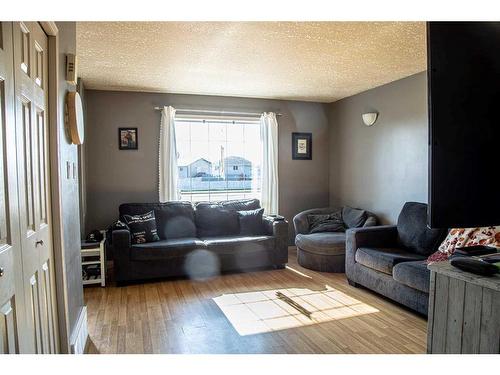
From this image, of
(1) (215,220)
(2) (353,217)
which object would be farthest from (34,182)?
(2) (353,217)

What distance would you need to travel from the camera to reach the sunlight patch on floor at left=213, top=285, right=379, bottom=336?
2863 millimetres

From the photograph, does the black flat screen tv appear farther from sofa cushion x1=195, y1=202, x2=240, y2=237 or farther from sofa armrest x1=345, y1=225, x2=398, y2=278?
sofa cushion x1=195, y1=202, x2=240, y2=237

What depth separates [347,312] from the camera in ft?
10.2

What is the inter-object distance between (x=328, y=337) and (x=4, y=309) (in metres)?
2.15

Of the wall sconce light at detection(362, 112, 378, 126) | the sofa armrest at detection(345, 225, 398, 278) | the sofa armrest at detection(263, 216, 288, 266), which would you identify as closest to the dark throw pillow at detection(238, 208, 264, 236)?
the sofa armrest at detection(263, 216, 288, 266)

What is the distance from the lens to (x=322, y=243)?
4.31 metres

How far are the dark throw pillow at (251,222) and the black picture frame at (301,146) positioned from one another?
1.30 m

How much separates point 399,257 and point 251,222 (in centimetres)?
201

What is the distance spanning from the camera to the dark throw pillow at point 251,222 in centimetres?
471

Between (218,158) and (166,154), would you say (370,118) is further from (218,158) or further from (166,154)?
(166,154)

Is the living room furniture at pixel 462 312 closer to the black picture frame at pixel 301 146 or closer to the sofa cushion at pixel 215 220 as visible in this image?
the sofa cushion at pixel 215 220

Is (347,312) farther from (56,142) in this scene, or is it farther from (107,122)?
(107,122)

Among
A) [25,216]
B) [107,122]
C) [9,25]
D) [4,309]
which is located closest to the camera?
[4,309]

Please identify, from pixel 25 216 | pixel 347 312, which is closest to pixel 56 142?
pixel 25 216
